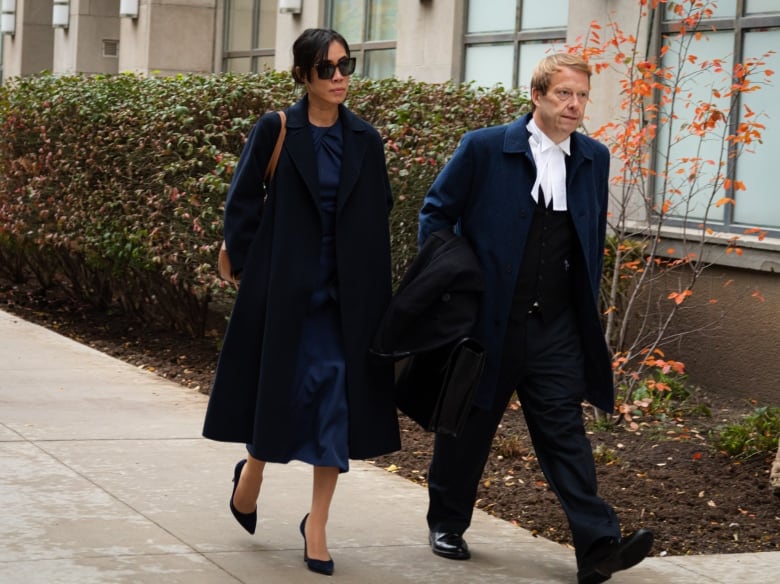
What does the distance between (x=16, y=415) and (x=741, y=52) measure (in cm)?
522

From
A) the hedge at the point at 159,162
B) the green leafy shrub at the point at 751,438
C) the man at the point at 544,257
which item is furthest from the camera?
the hedge at the point at 159,162

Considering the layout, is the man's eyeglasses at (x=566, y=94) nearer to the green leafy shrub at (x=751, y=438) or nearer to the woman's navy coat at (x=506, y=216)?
the woman's navy coat at (x=506, y=216)

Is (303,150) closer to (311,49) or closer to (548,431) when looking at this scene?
(311,49)

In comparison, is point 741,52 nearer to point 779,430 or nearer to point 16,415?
point 779,430

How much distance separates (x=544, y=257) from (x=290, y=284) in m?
0.91

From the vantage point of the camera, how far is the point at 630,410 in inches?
308

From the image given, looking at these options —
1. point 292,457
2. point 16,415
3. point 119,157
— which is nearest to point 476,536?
point 292,457

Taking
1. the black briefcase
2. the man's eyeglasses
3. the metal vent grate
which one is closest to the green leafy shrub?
the black briefcase

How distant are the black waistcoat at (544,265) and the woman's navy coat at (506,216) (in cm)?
3

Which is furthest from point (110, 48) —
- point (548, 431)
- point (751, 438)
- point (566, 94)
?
point (548, 431)

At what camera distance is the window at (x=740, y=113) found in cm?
911

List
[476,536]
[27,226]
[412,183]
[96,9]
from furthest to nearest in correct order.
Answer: [96,9]
[27,226]
[412,183]
[476,536]

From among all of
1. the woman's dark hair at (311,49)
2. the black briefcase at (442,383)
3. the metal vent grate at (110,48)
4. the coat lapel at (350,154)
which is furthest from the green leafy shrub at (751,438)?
the metal vent grate at (110,48)

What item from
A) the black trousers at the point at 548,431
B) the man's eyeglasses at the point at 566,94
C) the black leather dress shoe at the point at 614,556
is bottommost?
the black leather dress shoe at the point at 614,556
